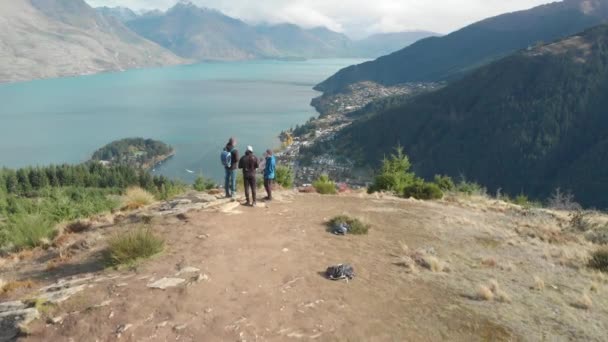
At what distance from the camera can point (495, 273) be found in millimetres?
14305

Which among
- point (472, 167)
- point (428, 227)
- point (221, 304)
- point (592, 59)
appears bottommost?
point (472, 167)

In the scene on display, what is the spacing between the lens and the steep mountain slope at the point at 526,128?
148 m

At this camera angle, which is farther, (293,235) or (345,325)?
(293,235)

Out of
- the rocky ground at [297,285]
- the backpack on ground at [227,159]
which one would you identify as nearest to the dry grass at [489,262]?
the rocky ground at [297,285]

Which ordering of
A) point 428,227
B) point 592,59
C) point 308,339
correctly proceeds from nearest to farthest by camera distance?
point 308,339, point 428,227, point 592,59

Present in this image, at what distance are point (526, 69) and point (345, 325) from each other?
206545 mm

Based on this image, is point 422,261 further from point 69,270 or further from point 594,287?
point 69,270

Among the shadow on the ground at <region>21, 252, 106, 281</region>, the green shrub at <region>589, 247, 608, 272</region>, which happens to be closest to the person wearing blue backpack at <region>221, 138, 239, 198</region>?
the shadow on the ground at <region>21, 252, 106, 281</region>

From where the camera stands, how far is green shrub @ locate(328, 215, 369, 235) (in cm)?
1739

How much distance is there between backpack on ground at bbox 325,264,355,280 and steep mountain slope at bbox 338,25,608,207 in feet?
458

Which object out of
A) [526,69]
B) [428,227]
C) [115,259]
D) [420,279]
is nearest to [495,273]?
[420,279]

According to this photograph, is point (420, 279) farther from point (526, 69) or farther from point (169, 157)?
point (526, 69)

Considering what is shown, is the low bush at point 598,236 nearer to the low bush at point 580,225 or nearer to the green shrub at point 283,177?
the low bush at point 580,225

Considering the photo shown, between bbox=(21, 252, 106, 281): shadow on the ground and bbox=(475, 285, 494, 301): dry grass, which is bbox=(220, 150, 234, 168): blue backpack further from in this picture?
bbox=(475, 285, 494, 301): dry grass
